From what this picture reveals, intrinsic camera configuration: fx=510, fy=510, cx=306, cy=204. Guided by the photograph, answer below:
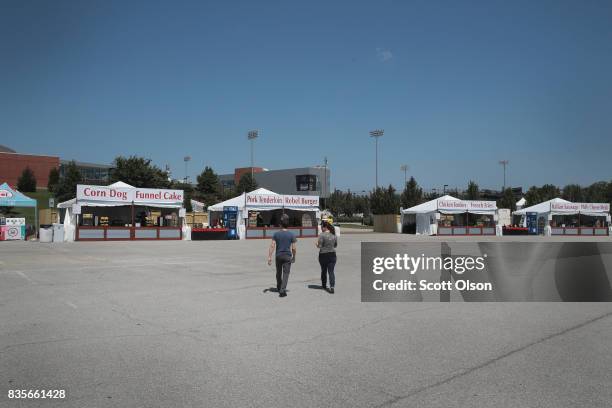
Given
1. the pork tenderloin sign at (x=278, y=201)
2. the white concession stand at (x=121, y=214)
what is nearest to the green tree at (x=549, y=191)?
the pork tenderloin sign at (x=278, y=201)

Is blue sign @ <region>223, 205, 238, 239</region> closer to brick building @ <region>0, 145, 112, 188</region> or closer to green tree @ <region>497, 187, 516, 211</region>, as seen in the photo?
green tree @ <region>497, 187, 516, 211</region>

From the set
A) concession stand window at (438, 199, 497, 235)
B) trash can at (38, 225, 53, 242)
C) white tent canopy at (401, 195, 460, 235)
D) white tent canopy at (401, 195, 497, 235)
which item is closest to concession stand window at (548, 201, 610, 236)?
concession stand window at (438, 199, 497, 235)

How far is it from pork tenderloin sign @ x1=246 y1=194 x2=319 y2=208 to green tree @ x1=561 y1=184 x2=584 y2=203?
65.1 metres

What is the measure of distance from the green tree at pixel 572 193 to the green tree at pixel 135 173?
228 feet

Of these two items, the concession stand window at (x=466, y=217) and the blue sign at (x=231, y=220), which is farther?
the concession stand window at (x=466, y=217)

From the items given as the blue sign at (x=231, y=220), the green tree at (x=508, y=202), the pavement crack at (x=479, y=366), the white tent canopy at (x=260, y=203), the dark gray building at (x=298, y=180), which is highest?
the dark gray building at (x=298, y=180)

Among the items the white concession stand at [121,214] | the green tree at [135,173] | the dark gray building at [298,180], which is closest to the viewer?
the white concession stand at [121,214]

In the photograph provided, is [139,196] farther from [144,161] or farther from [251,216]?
[144,161]

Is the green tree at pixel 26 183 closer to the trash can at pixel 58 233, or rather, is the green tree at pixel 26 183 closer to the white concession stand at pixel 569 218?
the trash can at pixel 58 233

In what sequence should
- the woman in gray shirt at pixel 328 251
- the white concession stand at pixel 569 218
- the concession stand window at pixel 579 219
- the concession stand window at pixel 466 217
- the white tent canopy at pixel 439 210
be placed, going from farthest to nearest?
the concession stand window at pixel 579 219 < the white concession stand at pixel 569 218 < the concession stand window at pixel 466 217 < the white tent canopy at pixel 439 210 < the woman in gray shirt at pixel 328 251

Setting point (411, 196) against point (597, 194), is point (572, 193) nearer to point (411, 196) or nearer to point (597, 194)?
point (597, 194)

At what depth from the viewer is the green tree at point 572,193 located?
8969 centimetres

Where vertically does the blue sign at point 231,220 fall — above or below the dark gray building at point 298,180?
below

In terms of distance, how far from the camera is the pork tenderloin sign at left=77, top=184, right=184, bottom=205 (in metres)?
32.2
